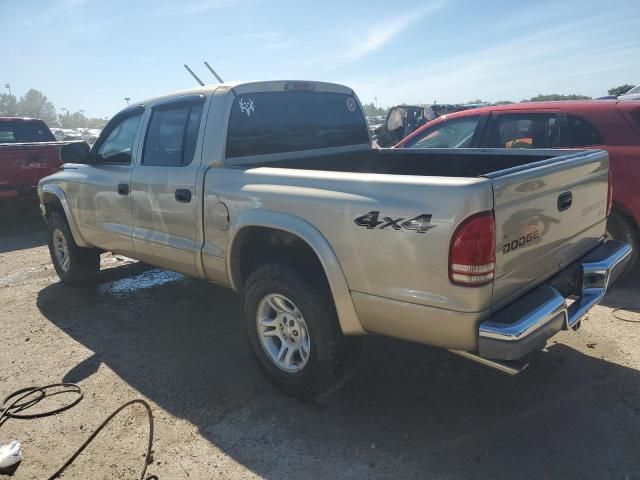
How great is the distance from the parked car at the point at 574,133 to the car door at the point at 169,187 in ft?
10.2

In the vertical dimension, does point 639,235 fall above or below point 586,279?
below

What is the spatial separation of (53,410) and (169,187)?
1690mm

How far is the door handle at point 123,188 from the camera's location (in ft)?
14.1

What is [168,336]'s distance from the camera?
432cm

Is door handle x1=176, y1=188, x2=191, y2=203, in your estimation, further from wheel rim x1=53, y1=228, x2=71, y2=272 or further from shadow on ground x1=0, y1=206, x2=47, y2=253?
shadow on ground x1=0, y1=206, x2=47, y2=253

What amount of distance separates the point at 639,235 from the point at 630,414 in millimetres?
2287

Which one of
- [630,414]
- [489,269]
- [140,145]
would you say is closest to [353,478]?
[489,269]

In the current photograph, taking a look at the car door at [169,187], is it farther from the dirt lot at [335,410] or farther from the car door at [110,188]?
the dirt lot at [335,410]

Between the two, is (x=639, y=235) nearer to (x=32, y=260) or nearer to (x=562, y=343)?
(x=562, y=343)

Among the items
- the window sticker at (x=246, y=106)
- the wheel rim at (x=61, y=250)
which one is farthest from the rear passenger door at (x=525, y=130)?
the wheel rim at (x=61, y=250)

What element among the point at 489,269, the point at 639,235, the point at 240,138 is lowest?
the point at 639,235

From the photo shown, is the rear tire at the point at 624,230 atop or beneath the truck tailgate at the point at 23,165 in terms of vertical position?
beneath

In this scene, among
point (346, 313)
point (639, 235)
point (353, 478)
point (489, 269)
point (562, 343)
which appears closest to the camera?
point (489, 269)

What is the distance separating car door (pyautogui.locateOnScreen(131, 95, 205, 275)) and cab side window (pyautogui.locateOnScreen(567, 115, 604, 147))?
355cm
